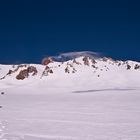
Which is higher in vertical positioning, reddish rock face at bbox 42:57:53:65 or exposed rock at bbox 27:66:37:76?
reddish rock face at bbox 42:57:53:65

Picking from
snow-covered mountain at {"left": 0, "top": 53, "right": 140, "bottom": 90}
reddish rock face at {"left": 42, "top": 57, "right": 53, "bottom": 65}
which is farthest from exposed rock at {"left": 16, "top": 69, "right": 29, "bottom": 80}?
reddish rock face at {"left": 42, "top": 57, "right": 53, "bottom": 65}

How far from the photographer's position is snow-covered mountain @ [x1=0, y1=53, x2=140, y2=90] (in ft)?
173

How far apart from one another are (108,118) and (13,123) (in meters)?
4.29

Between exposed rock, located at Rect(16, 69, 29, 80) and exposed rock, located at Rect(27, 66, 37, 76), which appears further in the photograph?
exposed rock, located at Rect(27, 66, 37, 76)

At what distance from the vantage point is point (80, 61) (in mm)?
61875

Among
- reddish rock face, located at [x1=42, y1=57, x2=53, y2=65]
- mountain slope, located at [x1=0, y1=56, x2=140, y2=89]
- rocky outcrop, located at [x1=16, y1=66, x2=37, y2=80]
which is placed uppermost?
reddish rock face, located at [x1=42, y1=57, x2=53, y2=65]

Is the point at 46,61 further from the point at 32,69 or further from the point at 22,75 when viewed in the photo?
the point at 22,75

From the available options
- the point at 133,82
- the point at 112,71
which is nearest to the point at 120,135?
the point at 133,82

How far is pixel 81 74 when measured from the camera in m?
57.8

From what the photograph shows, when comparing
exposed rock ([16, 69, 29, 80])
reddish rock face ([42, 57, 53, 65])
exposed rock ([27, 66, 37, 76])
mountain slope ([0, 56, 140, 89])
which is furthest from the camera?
reddish rock face ([42, 57, 53, 65])

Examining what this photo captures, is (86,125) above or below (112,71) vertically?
below

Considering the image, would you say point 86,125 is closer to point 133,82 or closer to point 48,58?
point 133,82

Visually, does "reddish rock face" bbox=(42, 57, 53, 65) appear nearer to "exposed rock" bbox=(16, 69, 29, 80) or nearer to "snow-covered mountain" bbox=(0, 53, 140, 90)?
"snow-covered mountain" bbox=(0, 53, 140, 90)

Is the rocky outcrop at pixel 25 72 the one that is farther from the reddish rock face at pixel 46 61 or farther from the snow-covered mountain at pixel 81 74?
the reddish rock face at pixel 46 61
